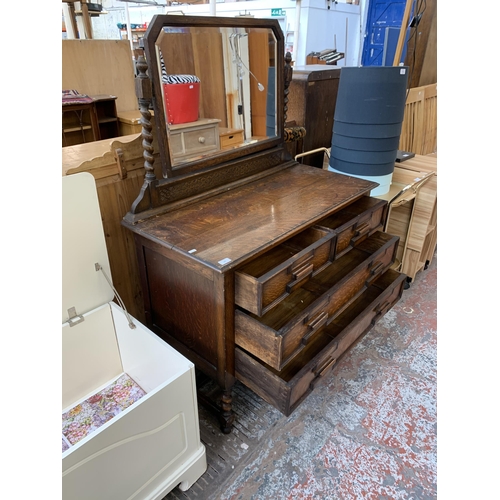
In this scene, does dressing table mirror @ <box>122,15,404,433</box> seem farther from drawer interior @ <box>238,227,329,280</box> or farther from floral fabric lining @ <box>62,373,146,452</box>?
floral fabric lining @ <box>62,373,146,452</box>

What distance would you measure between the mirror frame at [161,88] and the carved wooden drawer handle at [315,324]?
58 cm

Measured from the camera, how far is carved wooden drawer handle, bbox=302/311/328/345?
1.07 meters

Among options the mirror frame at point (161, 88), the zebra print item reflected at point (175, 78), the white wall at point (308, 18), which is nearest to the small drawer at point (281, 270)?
the mirror frame at point (161, 88)

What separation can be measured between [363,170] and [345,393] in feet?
3.07

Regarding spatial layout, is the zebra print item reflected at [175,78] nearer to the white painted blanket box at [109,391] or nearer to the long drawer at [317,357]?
the white painted blanket box at [109,391]

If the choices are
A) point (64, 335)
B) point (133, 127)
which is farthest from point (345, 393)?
point (133, 127)

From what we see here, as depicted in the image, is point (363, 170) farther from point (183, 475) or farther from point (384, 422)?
point (183, 475)

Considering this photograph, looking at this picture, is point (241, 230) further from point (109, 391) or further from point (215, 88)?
point (109, 391)

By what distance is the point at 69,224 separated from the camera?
1.03 metres

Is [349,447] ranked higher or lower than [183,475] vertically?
lower

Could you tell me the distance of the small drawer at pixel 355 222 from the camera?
121 centimetres

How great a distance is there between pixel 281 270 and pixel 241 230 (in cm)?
16

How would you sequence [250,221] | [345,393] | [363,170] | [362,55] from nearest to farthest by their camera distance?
[250,221], [345,393], [363,170], [362,55]

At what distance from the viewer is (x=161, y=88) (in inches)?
39.1
